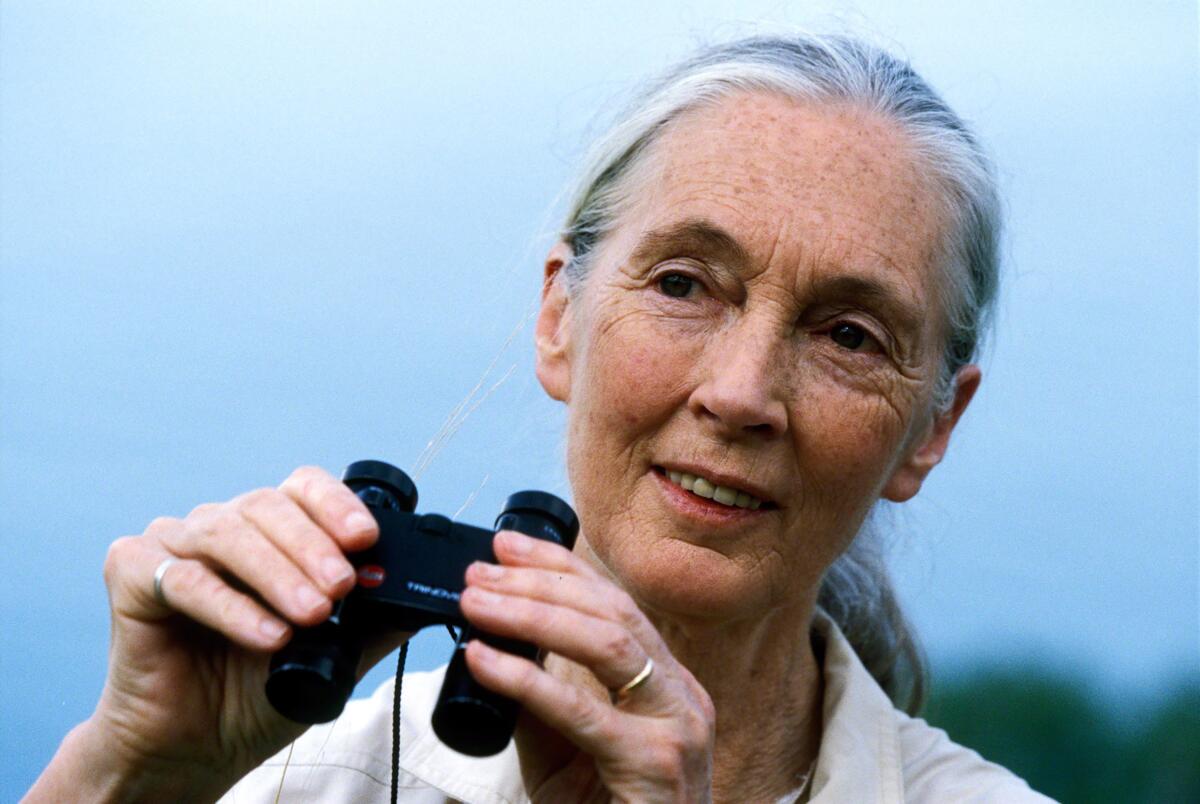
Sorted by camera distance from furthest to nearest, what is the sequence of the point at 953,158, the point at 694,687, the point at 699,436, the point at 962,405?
the point at 962,405, the point at 953,158, the point at 699,436, the point at 694,687

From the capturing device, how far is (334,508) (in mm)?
1811

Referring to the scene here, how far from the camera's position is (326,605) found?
174 centimetres

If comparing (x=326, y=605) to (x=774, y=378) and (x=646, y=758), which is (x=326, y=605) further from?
(x=774, y=378)

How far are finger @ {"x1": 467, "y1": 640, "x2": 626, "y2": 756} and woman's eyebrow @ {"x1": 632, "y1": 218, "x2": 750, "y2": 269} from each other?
86 cm

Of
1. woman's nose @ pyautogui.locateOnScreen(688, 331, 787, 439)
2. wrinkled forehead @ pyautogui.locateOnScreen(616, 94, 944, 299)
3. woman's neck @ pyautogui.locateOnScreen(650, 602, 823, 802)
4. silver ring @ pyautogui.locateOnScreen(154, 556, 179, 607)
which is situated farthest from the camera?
woman's neck @ pyautogui.locateOnScreen(650, 602, 823, 802)

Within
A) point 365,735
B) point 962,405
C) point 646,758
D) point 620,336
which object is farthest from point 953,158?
point 365,735

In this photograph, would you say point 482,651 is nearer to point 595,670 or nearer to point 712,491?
point 595,670

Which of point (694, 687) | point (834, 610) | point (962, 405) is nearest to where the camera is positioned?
point (694, 687)

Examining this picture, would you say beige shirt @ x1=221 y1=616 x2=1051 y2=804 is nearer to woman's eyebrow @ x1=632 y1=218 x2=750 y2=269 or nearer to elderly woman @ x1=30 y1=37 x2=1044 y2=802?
elderly woman @ x1=30 y1=37 x2=1044 y2=802

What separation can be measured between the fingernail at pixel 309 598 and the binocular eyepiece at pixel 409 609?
0.04 m

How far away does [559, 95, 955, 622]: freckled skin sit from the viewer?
2.30 metres

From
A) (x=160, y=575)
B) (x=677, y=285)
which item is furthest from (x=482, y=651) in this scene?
(x=677, y=285)

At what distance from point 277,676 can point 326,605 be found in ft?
0.36

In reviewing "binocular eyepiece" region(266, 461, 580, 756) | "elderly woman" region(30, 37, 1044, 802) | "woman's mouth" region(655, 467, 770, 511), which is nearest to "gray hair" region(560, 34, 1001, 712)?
"elderly woman" region(30, 37, 1044, 802)
